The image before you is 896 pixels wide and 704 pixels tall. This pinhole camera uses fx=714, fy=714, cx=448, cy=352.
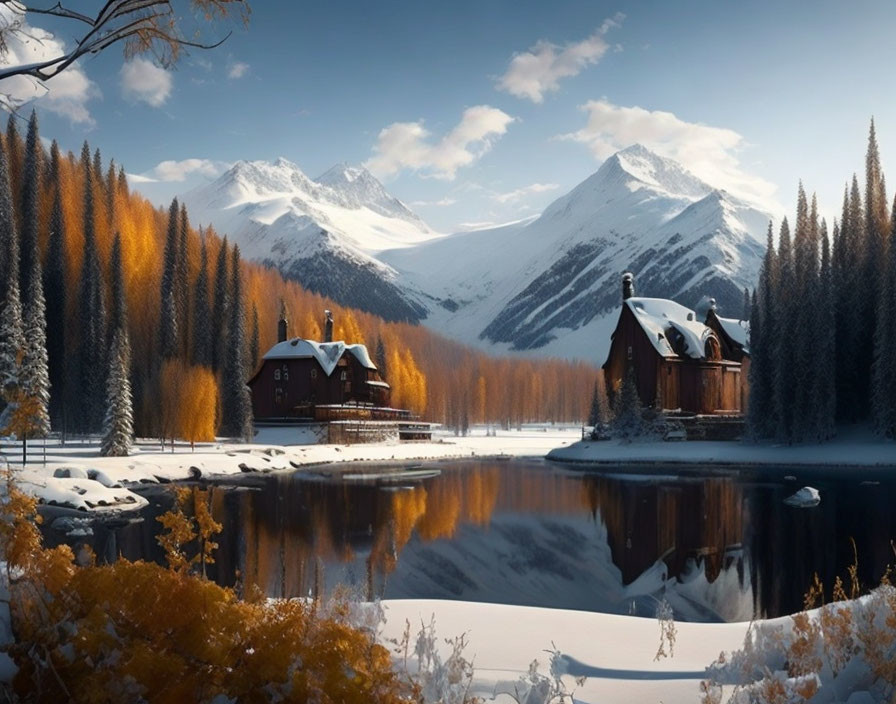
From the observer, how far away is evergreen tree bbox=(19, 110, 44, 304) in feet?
182

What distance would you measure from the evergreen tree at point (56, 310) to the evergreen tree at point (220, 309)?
1382 centimetres

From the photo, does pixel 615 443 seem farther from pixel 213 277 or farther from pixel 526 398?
pixel 526 398

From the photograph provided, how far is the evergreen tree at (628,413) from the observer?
2309 inches

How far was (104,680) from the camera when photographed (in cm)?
548

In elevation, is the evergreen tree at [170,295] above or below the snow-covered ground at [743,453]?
above

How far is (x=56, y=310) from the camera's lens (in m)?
58.8

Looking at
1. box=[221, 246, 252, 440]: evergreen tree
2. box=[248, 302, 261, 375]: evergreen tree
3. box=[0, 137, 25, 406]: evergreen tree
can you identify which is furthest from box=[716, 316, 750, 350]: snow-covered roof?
box=[0, 137, 25, 406]: evergreen tree

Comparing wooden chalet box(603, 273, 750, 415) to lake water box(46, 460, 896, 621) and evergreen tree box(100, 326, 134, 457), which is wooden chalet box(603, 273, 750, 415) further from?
evergreen tree box(100, 326, 134, 457)

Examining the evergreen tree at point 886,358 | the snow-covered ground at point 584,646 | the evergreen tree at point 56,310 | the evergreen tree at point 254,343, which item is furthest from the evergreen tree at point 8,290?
the evergreen tree at point 886,358

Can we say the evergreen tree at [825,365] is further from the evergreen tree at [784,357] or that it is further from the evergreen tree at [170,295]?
the evergreen tree at [170,295]

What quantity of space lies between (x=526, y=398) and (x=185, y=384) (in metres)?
93.6

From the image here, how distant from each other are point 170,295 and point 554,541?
51.9 meters

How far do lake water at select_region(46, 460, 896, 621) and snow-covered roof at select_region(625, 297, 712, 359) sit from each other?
1048 inches

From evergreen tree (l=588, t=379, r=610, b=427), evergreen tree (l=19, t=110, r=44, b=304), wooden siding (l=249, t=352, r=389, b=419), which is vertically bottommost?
evergreen tree (l=588, t=379, r=610, b=427)
